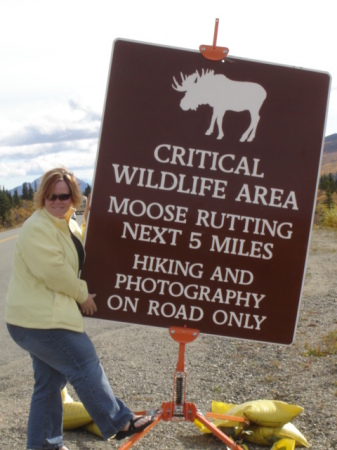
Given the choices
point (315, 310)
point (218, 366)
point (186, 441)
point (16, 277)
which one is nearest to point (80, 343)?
point (16, 277)

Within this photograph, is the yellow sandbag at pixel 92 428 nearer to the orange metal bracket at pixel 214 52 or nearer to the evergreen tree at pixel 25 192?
the orange metal bracket at pixel 214 52

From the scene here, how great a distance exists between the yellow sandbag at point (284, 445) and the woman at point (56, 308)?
89 centimetres

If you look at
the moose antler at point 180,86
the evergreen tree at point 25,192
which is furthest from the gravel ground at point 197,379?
the evergreen tree at point 25,192

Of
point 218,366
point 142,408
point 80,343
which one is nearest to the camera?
point 80,343

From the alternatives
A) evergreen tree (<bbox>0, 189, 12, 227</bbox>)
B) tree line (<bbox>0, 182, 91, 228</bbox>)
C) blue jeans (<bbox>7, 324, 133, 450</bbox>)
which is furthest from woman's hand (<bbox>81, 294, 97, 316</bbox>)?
evergreen tree (<bbox>0, 189, 12, 227</bbox>)

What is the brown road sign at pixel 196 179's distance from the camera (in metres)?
3.60

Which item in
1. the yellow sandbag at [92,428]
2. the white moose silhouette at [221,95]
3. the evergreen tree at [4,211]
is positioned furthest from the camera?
the evergreen tree at [4,211]

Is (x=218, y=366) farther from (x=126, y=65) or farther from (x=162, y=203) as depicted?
(x=126, y=65)

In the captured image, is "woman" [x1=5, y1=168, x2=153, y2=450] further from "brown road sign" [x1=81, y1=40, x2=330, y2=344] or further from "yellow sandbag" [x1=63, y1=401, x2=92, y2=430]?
"yellow sandbag" [x1=63, y1=401, x2=92, y2=430]

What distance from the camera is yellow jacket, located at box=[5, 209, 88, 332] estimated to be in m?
3.45

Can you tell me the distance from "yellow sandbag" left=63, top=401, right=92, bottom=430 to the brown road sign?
3.20ft

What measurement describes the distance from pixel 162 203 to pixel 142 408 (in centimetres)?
188

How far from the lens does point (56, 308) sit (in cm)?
351

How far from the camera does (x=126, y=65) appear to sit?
11.9 feet
